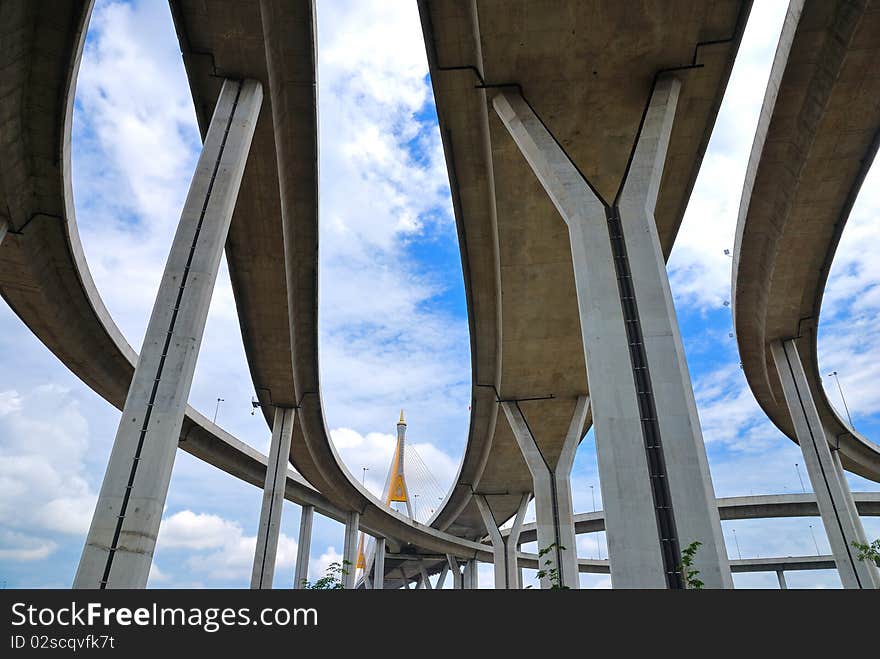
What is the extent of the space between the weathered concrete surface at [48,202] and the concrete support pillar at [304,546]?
19.2 meters

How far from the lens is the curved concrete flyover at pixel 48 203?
12.6m

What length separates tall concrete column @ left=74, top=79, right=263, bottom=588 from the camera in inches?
370

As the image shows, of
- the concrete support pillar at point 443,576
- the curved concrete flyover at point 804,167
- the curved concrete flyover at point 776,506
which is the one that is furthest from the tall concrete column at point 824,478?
the concrete support pillar at point 443,576

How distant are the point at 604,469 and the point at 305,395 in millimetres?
20586

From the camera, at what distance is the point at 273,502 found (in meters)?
27.8

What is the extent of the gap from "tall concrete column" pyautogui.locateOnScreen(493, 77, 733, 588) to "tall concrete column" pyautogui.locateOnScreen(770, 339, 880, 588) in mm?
16731

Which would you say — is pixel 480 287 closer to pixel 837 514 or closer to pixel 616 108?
pixel 616 108

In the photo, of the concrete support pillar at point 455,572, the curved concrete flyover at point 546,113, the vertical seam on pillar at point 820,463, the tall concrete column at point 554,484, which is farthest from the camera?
the concrete support pillar at point 455,572

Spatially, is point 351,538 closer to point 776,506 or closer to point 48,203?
point 48,203

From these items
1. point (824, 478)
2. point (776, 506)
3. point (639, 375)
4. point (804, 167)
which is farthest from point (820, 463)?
point (776, 506)

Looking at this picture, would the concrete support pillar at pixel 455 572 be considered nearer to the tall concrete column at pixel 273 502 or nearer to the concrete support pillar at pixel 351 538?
the concrete support pillar at pixel 351 538

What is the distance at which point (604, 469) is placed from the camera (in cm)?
1097

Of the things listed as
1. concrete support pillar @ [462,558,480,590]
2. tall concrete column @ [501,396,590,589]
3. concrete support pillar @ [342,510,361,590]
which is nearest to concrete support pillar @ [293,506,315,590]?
concrete support pillar @ [342,510,361,590]

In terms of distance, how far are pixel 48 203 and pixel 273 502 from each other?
1703 cm
